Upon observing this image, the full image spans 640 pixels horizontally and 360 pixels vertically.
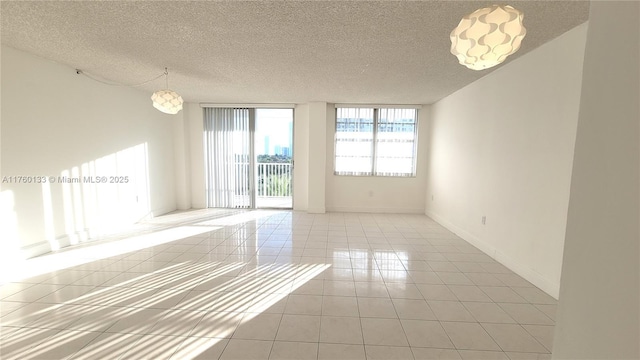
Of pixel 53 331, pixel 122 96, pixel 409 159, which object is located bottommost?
pixel 53 331

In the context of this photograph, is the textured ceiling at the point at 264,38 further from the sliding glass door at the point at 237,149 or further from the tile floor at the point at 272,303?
the tile floor at the point at 272,303

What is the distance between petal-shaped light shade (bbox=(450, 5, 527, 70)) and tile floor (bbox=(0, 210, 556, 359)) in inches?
74.9

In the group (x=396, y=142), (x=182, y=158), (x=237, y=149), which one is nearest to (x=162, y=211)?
(x=182, y=158)

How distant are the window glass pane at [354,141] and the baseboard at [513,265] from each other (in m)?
2.23

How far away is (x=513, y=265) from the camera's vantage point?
2926mm

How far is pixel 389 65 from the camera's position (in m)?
3.19

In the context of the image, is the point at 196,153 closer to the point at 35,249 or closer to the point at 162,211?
the point at 162,211

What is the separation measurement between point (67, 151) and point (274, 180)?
4141 millimetres

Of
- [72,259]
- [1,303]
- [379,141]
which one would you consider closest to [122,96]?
[72,259]

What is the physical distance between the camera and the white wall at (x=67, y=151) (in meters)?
2.87

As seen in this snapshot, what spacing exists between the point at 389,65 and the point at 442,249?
251cm

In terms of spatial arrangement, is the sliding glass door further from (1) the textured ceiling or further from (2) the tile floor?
(2) the tile floor

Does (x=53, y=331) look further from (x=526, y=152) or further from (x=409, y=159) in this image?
(x=409, y=159)

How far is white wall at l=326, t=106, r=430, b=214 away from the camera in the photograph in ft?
19.0
